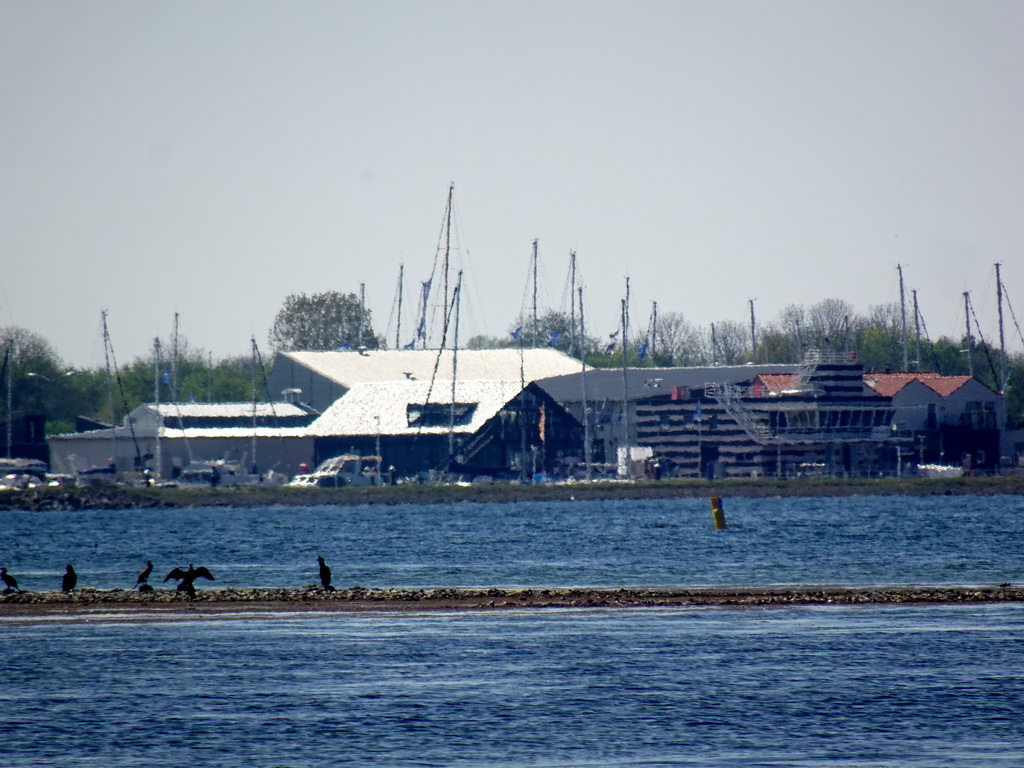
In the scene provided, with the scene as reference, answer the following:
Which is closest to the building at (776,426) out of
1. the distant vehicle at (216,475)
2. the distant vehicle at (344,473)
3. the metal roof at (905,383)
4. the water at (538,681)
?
the metal roof at (905,383)

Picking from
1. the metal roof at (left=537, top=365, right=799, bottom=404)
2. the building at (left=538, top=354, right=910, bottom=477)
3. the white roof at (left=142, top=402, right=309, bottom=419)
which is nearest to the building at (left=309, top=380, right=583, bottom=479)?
the building at (left=538, top=354, right=910, bottom=477)

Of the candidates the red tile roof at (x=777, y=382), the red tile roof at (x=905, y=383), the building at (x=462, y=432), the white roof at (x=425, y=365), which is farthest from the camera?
the white roof at (x=425, y=365)

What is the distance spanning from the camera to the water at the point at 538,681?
79.6ft

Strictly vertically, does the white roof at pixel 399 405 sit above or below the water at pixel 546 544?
above

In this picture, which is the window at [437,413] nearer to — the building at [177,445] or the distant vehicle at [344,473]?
the distant vehicle at [344,473]

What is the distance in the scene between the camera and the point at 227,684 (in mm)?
30312

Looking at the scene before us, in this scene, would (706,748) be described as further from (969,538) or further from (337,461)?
(337,461)

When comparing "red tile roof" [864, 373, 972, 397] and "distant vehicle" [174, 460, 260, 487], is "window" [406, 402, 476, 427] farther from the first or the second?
"red tile roof" [864, 373, 972, 397]

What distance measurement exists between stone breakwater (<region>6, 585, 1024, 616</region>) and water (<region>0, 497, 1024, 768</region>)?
1400 millimetres

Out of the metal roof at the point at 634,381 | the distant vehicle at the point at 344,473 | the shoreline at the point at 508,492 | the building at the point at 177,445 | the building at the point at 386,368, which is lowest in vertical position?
the shoreline at the point at 508,492

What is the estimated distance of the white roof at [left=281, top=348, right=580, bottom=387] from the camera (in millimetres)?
150375

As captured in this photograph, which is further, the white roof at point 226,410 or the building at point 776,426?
the white roof at point 226,410

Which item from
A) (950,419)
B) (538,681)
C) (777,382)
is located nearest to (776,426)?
(777,382)

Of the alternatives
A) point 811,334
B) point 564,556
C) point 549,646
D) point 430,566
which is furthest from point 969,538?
point 811,334
